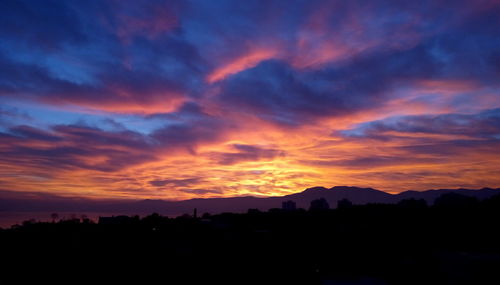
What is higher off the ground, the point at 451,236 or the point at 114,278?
the point at 451,236

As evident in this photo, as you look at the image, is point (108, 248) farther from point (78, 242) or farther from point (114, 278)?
point (114, 278)

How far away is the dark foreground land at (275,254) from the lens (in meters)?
24.8

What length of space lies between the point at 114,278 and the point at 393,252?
27502mm

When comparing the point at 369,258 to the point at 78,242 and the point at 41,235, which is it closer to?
the point at 78,242

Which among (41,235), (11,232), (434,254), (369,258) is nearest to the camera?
(434,254)

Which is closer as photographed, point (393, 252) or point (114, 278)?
point (114, 278)

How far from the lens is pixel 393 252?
33594 mm

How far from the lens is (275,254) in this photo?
3625cm

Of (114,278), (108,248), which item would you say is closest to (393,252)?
(114,278)

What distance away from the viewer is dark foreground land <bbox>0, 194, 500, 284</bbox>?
81.3 ft

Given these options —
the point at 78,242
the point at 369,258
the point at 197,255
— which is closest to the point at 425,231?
the point at 369,258

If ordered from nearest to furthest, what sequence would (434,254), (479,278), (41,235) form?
(479,278) < (434,254) < (41,235)

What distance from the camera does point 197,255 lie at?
115ft

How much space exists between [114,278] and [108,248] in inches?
410
